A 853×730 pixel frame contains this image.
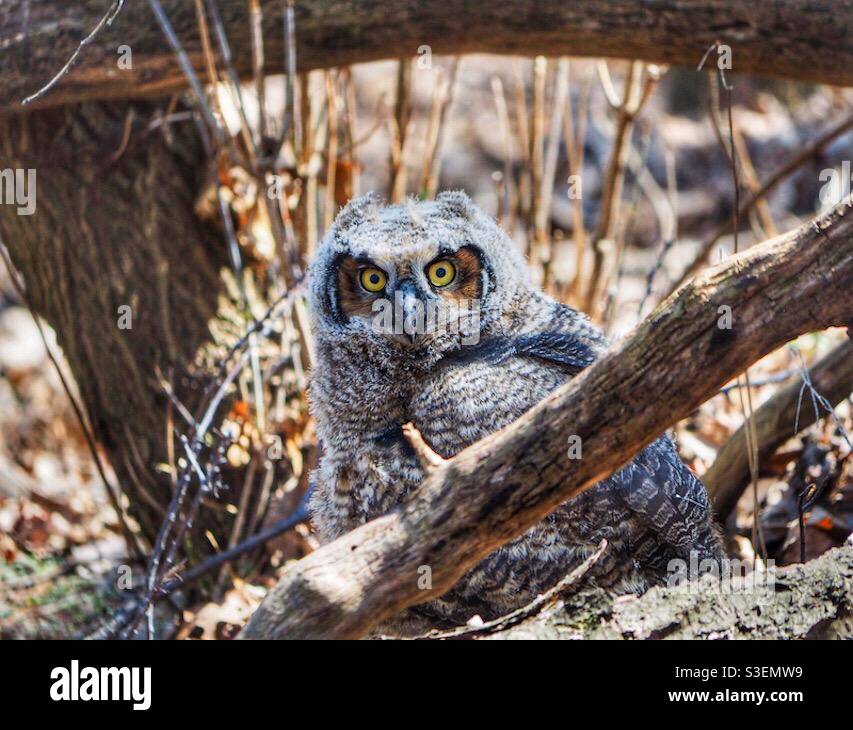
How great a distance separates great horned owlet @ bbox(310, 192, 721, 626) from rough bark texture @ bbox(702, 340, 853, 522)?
2.80 feet

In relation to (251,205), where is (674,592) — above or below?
below

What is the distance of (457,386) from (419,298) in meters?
0.32

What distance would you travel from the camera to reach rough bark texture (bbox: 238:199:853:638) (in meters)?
2.36

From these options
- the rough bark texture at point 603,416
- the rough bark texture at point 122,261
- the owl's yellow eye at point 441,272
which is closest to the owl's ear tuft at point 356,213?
the owl's yellow eye at point 441,272

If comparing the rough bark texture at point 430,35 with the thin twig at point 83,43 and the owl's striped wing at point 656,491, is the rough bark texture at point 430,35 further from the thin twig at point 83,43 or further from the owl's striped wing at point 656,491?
the owl's striped wing at point 656,491

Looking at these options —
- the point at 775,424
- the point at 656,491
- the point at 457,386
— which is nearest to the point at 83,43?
the point at 457,386

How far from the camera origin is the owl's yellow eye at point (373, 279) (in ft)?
11.2

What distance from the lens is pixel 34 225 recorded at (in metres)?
4.70

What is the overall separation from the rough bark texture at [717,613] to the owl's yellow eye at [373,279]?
127 cm

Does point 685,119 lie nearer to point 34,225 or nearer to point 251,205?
point 251,205

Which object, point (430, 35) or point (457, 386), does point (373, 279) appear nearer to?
point (457, 386)

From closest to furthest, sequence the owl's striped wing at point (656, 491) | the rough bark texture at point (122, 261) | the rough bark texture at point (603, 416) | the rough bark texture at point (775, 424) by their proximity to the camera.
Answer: the rough bark texture at point (603, 416), the owl's striped wing at point (656, 491), the rough bark texture at point (775, 424), the rough bark texture at point (122, 261)
